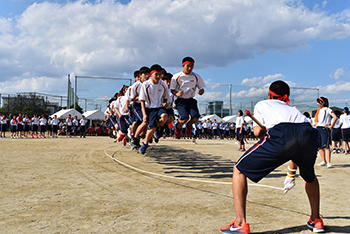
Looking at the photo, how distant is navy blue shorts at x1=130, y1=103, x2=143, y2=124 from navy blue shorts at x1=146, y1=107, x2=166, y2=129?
0.62 metres

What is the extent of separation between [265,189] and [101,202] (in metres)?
2.52

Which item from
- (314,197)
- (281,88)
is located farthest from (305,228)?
(281,88)

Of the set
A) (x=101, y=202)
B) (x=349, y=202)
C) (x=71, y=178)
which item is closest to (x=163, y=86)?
(x=71, y=178)

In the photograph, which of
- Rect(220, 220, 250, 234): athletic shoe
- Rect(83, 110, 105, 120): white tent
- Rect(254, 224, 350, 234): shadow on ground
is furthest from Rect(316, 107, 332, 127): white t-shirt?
Rect(83, 110, 105, 120): white tent

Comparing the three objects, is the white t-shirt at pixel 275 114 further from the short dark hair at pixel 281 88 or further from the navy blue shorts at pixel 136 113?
the navy blue shorts at pixel 136 113

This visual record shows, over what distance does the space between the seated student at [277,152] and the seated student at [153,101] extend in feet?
14.7

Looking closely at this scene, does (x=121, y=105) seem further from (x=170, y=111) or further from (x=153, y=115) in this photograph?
(x=153, y=115)

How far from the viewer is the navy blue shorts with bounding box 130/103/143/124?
813cm

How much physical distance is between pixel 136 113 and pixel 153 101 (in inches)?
36.5

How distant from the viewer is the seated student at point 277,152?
8.93 ft

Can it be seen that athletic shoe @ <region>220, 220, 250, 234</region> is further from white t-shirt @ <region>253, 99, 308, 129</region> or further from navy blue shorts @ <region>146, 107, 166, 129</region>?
navy blue shorts @ <region>146, 107, 166, 129</region>

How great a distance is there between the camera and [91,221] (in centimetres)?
295

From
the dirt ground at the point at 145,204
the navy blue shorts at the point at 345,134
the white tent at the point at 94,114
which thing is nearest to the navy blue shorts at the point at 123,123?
the dirt ground at the point at 145,204

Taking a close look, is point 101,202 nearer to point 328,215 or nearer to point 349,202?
point 328,215
